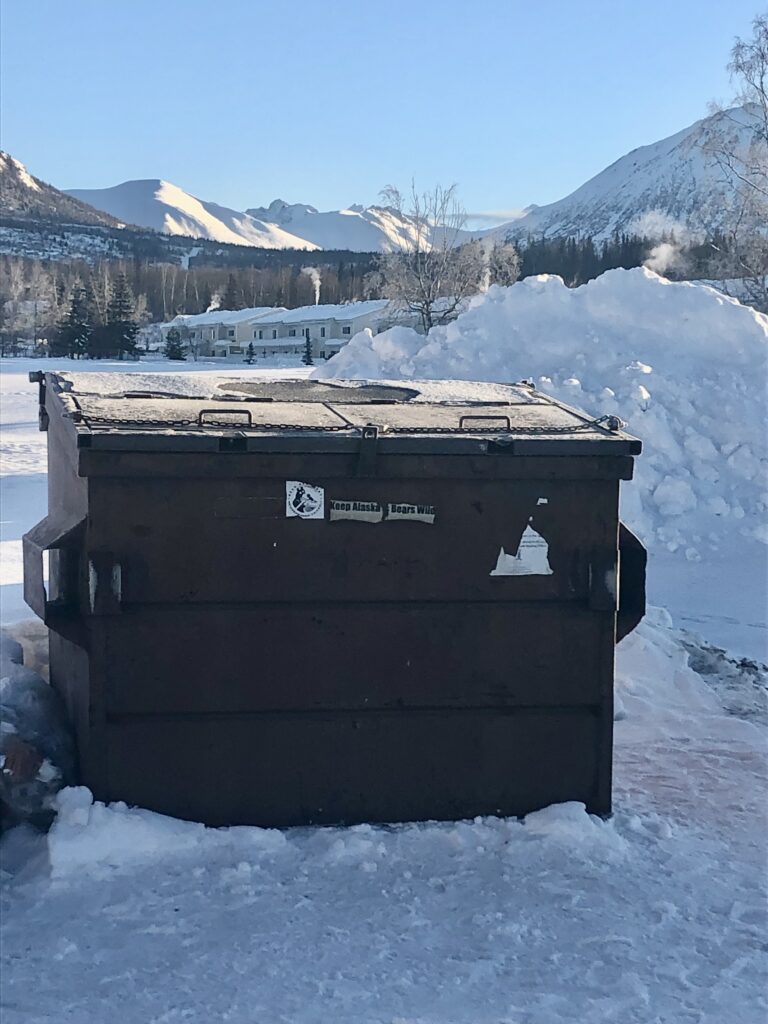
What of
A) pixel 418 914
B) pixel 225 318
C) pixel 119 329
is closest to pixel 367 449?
pixel 418 914

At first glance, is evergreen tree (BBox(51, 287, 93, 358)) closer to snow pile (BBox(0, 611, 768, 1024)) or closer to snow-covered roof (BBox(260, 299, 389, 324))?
snow-covered roof (BBox(260, 299, 389, 324))

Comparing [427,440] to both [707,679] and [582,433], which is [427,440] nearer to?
[582,433]

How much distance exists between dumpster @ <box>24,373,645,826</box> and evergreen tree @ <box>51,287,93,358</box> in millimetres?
60070

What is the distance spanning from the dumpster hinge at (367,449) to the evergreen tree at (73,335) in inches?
2369

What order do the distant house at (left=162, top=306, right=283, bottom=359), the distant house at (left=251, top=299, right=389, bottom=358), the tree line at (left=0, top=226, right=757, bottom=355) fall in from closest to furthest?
the tree line at (left=0, top=226, right=757, bottom=355), the distant house at (left=251, top=299, right=389, bottom=358), the distant house at (left=162, top=306, right=283, bottom=359)

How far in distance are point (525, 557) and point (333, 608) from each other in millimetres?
652

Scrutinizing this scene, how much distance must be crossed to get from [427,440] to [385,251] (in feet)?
150

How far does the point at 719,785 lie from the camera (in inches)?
163

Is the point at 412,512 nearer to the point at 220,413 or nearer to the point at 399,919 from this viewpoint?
the point at 220,413

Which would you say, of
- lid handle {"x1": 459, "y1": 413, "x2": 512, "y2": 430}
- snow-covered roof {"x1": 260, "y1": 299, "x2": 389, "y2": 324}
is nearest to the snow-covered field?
lid handle {"x1": 459, "y1": 413, "x2": 512, "y2": 430}

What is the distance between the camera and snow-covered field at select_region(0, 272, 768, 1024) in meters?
2.69

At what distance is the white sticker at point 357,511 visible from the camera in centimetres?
340

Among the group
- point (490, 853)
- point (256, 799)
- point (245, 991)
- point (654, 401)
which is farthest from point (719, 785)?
point (654, 401)

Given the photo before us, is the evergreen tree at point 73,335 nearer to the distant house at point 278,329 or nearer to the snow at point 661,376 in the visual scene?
the distant house at point 278,329
